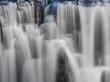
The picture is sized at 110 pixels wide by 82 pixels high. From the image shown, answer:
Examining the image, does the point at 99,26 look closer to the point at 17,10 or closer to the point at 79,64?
the point at 79,64

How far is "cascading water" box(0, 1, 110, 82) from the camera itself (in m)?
5.11

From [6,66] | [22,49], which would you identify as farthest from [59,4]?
[6,66]

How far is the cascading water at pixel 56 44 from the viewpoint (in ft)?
16.8

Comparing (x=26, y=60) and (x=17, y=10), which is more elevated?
(x=17, y=10)

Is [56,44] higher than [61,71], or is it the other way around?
[56,44]

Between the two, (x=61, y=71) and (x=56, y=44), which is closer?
(x=61, y=71)

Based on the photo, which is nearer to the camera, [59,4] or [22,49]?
[22,49]

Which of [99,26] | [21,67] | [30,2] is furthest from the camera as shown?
[30,2]

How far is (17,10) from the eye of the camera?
564 cm

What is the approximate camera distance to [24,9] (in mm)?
5641

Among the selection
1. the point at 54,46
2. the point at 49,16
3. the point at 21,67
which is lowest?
the point at 21,67

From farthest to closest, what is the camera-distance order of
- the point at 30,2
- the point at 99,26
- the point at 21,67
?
the point at 30,2, the point at 99,26, the point at 21,67

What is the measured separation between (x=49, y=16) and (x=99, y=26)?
0.99 m

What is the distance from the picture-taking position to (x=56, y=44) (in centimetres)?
525
